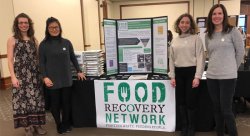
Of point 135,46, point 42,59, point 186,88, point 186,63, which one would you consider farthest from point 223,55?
point 42,59

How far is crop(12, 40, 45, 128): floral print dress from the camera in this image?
251cm

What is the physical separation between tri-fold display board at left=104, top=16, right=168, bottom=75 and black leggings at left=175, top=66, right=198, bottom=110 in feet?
1.17

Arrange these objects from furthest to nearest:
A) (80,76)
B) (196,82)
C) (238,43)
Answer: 1. (80,76)
2. (196,82)
3. (238,43)

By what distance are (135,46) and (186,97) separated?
33.5 inches

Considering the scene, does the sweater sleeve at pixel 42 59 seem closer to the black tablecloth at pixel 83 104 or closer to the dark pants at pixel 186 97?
the black tablecloth at pixel 83 104

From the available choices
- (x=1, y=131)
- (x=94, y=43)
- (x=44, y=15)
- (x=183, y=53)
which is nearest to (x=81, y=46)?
(x=94, y=43)

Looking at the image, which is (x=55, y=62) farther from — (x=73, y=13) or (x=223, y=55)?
(x=73, y=13)

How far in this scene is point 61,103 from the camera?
2801mm

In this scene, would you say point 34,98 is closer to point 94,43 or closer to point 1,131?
point 1,131

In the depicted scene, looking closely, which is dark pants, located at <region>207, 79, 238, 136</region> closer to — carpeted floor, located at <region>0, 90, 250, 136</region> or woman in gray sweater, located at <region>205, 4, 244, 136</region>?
woman in gray sweater, located at <region>205, 4, 244, 136</region>

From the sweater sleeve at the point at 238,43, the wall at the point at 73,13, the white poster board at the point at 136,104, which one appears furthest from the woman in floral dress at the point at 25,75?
the wall at the point at 73,13

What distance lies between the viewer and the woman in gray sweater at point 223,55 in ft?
6.87

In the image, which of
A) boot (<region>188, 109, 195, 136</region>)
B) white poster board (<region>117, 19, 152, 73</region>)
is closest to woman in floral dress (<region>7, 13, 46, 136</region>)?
white poster board (<region>117, 19, 152, 73</region>)

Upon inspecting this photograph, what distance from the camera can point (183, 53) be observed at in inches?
92.7
